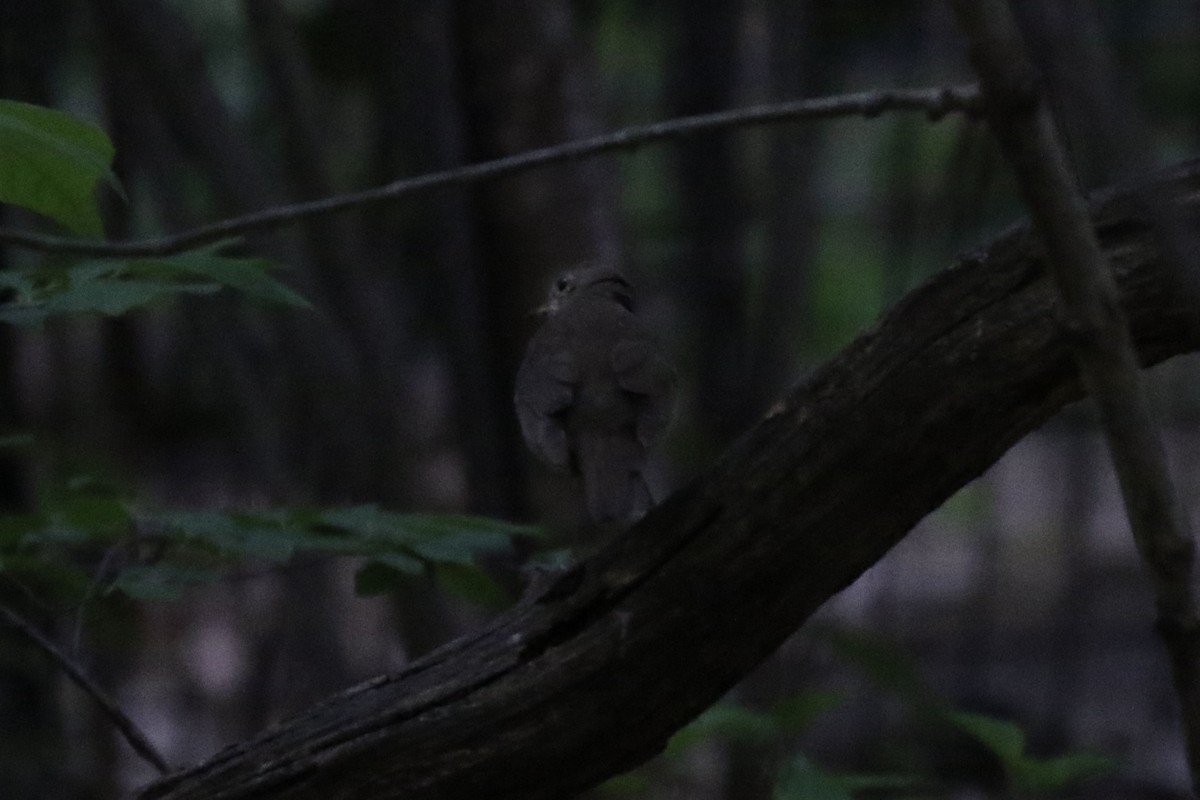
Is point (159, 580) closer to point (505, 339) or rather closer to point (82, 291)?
point (82, 291)

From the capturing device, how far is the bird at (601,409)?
2791mm

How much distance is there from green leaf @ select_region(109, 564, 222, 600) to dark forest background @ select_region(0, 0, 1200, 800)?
83 millimetres

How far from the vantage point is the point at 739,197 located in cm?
635

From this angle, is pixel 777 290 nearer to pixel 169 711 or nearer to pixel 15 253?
pixel 15 253

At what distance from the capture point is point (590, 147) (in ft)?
5.97

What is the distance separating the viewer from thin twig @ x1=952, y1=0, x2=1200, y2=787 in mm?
1279

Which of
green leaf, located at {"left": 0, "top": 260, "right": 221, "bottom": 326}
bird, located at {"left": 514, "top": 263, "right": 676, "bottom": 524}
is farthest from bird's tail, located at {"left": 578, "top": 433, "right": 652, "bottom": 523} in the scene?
green leaf, located at {"left": 0, "top": 260, "right": 221, "bottom": 326}

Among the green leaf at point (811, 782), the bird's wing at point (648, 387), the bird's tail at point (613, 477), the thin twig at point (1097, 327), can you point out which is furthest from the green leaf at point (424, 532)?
the thin twig at point (1097, 327)

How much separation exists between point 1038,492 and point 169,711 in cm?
499

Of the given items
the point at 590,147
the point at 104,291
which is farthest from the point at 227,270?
the point at 590,147

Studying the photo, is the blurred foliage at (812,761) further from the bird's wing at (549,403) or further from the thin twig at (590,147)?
the thin twig at (590,147)

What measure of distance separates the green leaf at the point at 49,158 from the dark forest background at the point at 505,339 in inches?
26.3

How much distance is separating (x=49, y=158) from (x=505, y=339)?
2595 mm

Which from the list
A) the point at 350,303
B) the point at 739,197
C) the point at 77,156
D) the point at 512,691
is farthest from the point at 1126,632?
the point at 77,156
